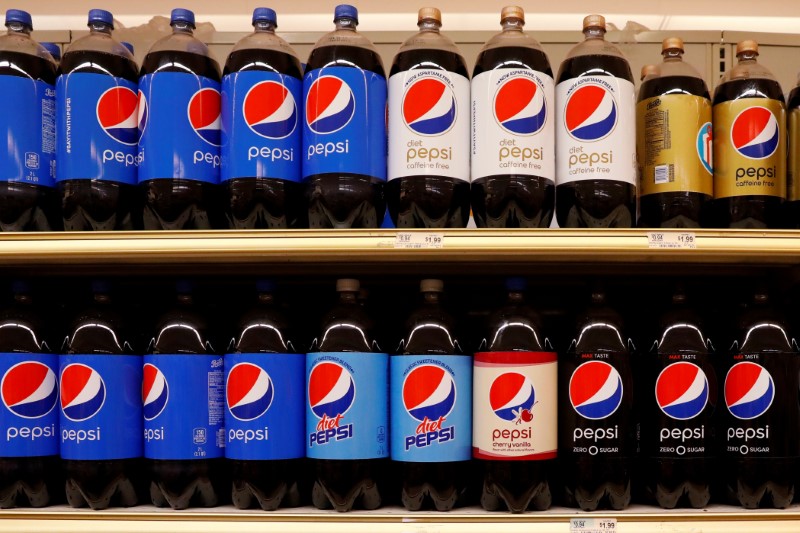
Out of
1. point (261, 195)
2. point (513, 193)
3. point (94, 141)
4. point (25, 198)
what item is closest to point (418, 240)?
point (513, 193)

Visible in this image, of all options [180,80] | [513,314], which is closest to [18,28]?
[180,80]

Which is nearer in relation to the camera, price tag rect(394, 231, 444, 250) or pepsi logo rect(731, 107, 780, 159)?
price tag rect(394, 231, 444, 250)

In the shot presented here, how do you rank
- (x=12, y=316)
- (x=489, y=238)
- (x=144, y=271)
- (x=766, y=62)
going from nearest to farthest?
(x=489, y=238), (x=12, y=316), (x=144, y=271), (x=766, y=62)

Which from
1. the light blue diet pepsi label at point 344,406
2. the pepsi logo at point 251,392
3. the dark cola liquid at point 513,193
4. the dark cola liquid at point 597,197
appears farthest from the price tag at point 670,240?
the pepsi logo at point 251,392

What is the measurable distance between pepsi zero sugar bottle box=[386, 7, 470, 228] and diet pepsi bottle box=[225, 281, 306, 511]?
0.38 m

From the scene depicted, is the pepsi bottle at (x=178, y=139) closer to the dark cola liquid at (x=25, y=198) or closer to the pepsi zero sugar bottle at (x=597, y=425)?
the dark cola liquid at (x=25, y=198)

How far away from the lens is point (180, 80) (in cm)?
138

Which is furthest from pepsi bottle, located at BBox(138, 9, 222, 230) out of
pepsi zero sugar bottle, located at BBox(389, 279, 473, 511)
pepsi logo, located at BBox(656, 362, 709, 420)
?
pepsi logo, located at BBox(656, 362, 709, 420)

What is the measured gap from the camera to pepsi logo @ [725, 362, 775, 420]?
1.36m

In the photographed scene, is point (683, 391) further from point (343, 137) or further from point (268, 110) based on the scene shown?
point (268, 110)

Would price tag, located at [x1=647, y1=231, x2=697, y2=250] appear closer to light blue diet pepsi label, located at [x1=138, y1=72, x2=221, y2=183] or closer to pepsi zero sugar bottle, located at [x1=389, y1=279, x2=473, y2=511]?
pepsi zero sugar bottle, located at [x1=389, y1=279, x2=473, y2=511]

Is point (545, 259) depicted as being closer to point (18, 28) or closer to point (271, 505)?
point (271, 505)

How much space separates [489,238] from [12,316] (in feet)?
3.18

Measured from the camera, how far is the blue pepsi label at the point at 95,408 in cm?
137
